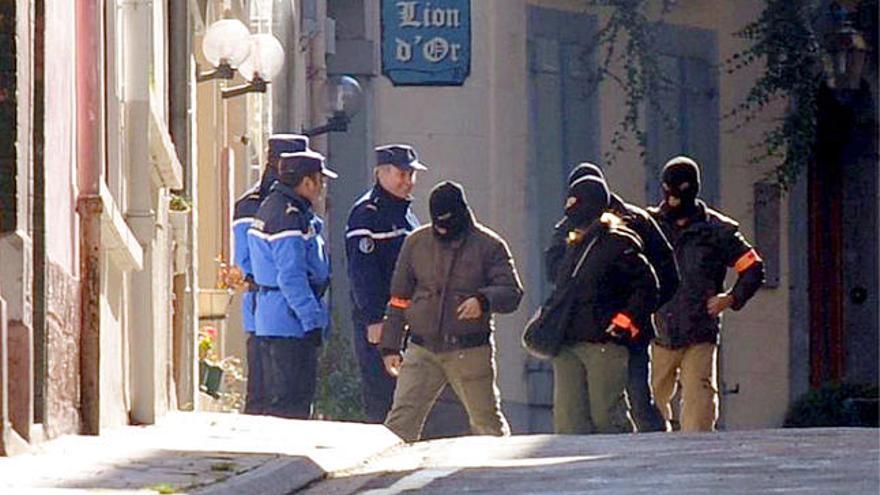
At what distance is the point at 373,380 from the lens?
18422mm

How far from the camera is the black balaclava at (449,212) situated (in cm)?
1670

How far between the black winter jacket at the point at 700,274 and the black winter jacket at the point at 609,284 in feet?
2.55

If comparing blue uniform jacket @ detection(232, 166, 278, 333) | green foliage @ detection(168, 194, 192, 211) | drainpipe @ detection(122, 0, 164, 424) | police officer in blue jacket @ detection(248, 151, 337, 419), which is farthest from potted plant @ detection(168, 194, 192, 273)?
drainpipe @ detection(122, 0, 164, 424)

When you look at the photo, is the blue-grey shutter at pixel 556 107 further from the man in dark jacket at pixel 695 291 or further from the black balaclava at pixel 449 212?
the black balaclava at pixel 449 212

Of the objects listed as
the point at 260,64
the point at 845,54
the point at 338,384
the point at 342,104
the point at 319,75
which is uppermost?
the point at 845,54

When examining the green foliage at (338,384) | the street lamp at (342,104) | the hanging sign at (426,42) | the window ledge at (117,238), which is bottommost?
the green foliage at (338,384)

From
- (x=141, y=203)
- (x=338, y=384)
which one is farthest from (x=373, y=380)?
(x=338, y=384)

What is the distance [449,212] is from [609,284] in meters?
0.95

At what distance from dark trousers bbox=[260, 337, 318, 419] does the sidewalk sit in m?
0.62

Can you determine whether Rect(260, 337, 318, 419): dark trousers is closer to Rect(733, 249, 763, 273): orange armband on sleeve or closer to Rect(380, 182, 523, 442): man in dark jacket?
Rect(380, 182, 523, 442): man in dark jacket

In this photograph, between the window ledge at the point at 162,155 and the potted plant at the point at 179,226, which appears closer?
the window ledge at the point at 162,155

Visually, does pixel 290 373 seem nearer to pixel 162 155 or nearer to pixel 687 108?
pixel 162 155

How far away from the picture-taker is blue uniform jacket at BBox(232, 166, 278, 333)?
1791 cm

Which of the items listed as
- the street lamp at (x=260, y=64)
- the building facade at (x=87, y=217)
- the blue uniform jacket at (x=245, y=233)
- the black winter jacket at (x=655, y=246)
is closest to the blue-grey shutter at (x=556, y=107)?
the street lamp at (x=260, y=64)
